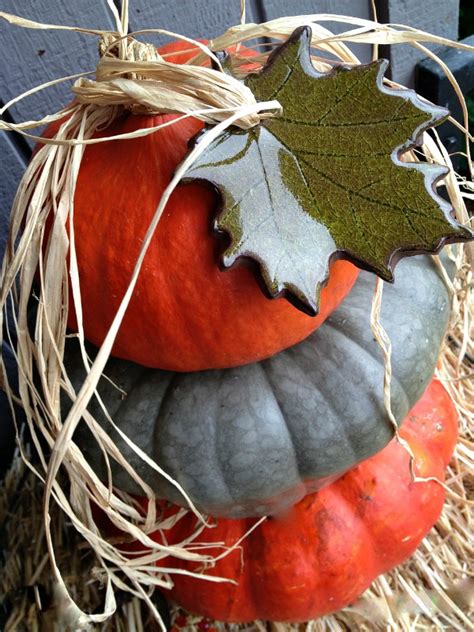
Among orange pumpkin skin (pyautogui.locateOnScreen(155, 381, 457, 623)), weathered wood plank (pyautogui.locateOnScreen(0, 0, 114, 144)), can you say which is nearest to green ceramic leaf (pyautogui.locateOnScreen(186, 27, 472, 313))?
orange pumpkin skin (pyautogui.locateOnScreen(155, 381, 457, 623))

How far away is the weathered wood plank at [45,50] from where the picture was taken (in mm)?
1029

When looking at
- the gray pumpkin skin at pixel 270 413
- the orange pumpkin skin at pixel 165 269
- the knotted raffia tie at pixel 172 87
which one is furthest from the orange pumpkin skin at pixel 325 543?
the knotted raffia tie at pixel 172 87

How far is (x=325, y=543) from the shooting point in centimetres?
89

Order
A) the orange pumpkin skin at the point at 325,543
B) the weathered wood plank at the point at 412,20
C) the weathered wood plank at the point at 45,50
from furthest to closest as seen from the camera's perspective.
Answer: the weathered wood plank at the point at 412,20 < the weathered wood plank at the point at 45,50 < the orange pumpkin skin at the point at 325,543

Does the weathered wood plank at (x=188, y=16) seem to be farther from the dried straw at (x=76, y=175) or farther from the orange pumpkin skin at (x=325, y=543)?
the orange pumpkin skin at (x=325, y=543)

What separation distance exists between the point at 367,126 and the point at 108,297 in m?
0.31

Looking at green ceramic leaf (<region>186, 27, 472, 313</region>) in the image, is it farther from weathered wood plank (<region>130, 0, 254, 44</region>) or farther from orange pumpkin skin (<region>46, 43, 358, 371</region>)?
weathered wood plank (<region>130, 0, 254, 44</region>)

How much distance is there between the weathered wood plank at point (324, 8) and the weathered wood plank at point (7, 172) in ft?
1.81

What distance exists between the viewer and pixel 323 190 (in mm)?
611

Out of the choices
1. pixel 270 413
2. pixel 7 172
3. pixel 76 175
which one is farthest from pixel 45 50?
pixel 270 413

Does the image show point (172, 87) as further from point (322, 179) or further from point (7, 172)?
point (7, 172)

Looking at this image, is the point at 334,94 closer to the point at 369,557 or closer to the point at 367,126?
the point at 367,126

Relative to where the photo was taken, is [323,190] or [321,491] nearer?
[323,190]

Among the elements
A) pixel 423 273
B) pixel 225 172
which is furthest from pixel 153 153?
pixel 423 273
